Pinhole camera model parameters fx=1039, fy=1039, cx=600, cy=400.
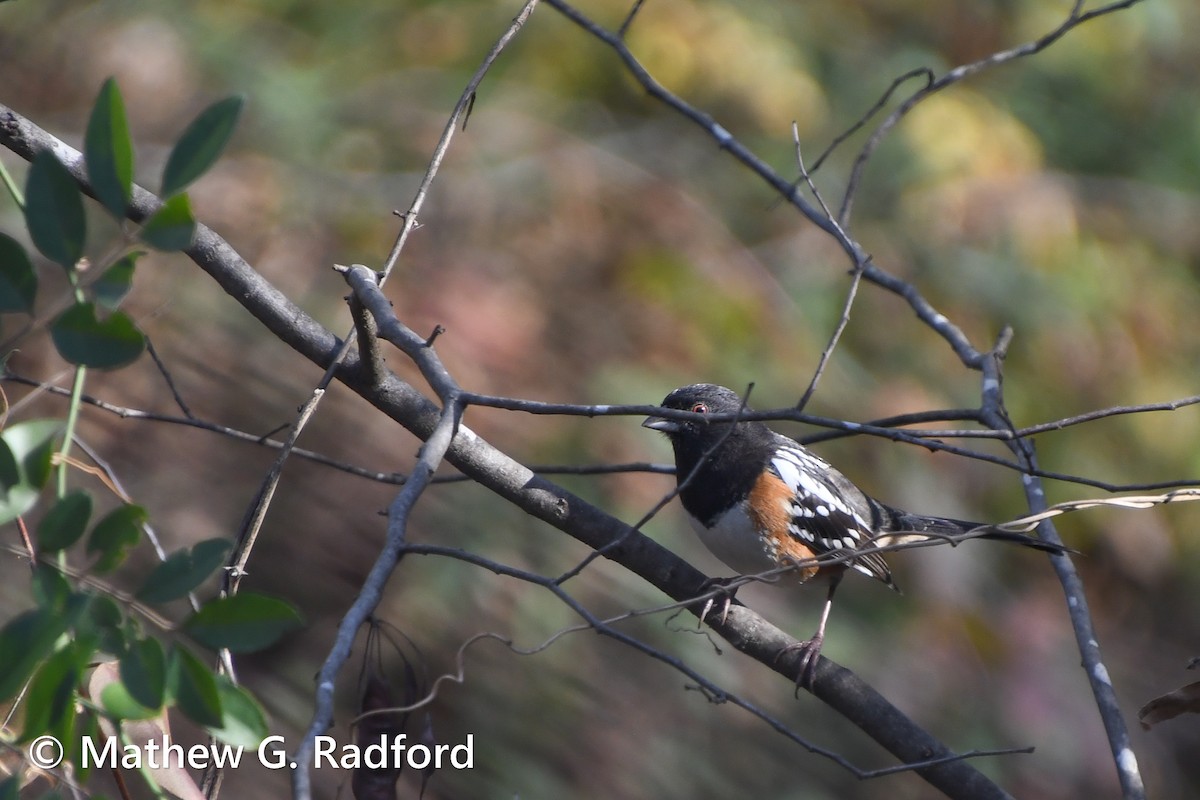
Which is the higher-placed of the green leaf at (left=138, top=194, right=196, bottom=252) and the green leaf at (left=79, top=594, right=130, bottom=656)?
the green leaf at (left=138, top=194, right=196, bottom=252)

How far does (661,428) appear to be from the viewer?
2785mm

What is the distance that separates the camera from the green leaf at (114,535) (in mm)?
1001

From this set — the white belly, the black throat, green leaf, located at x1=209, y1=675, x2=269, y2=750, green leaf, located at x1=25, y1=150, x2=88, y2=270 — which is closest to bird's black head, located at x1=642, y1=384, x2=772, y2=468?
the black throat

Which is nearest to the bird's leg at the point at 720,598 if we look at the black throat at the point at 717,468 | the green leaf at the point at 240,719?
the black throat at the point at 717,468

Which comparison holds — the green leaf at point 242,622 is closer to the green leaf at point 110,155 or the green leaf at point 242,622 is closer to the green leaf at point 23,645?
Result: the green leaf at point 23,645

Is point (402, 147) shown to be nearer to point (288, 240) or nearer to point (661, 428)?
Result: point (288, 240)

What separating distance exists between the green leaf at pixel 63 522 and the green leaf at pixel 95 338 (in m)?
0.13

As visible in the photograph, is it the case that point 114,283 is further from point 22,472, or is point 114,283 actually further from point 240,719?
point 240,719

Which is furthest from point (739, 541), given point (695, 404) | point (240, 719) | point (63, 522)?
point (63, 522)

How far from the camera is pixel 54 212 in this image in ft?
3.18

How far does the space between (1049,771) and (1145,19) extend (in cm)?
409

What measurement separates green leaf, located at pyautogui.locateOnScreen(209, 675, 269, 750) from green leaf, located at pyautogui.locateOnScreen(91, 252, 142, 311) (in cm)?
38

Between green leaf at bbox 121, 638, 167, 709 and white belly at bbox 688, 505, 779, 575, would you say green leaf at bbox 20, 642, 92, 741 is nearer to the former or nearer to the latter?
green leaf at bbox 121, 638, 167, 709

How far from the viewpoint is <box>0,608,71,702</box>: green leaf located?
902 mm
